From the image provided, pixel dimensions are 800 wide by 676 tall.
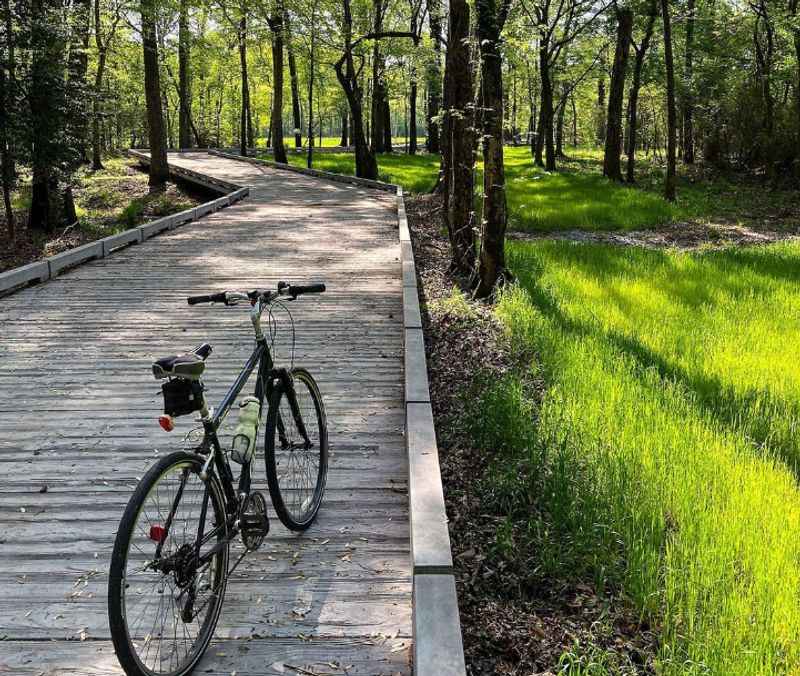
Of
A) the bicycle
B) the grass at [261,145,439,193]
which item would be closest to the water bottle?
the bicycle

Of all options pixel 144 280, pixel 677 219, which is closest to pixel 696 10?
pixel 677 219

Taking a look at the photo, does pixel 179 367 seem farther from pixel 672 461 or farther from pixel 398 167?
pixel 398 167

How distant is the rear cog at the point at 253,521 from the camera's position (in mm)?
3362

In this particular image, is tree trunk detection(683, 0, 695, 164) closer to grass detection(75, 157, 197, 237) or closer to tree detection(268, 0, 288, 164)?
tree detection(268, 0, 288, 164)

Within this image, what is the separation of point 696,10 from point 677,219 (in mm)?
14371

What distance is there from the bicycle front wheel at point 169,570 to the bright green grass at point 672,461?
1.67m

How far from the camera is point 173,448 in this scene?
17.5 ft

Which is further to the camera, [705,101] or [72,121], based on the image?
[705,101]

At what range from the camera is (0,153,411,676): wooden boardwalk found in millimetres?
3305

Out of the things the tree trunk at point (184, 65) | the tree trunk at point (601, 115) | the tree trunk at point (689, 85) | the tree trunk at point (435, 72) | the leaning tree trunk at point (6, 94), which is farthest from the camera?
the tree trunk at point (601, 115)

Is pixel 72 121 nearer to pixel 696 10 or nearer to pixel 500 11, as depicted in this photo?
pixel 500 11

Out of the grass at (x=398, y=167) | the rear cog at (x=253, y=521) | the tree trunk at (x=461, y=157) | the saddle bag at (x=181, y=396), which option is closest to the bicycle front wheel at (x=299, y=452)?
the rear cog at (x=253, y=521)

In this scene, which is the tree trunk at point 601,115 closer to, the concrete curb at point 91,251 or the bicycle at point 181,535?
the concrete curb at point 91,251

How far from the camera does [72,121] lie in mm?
16359
